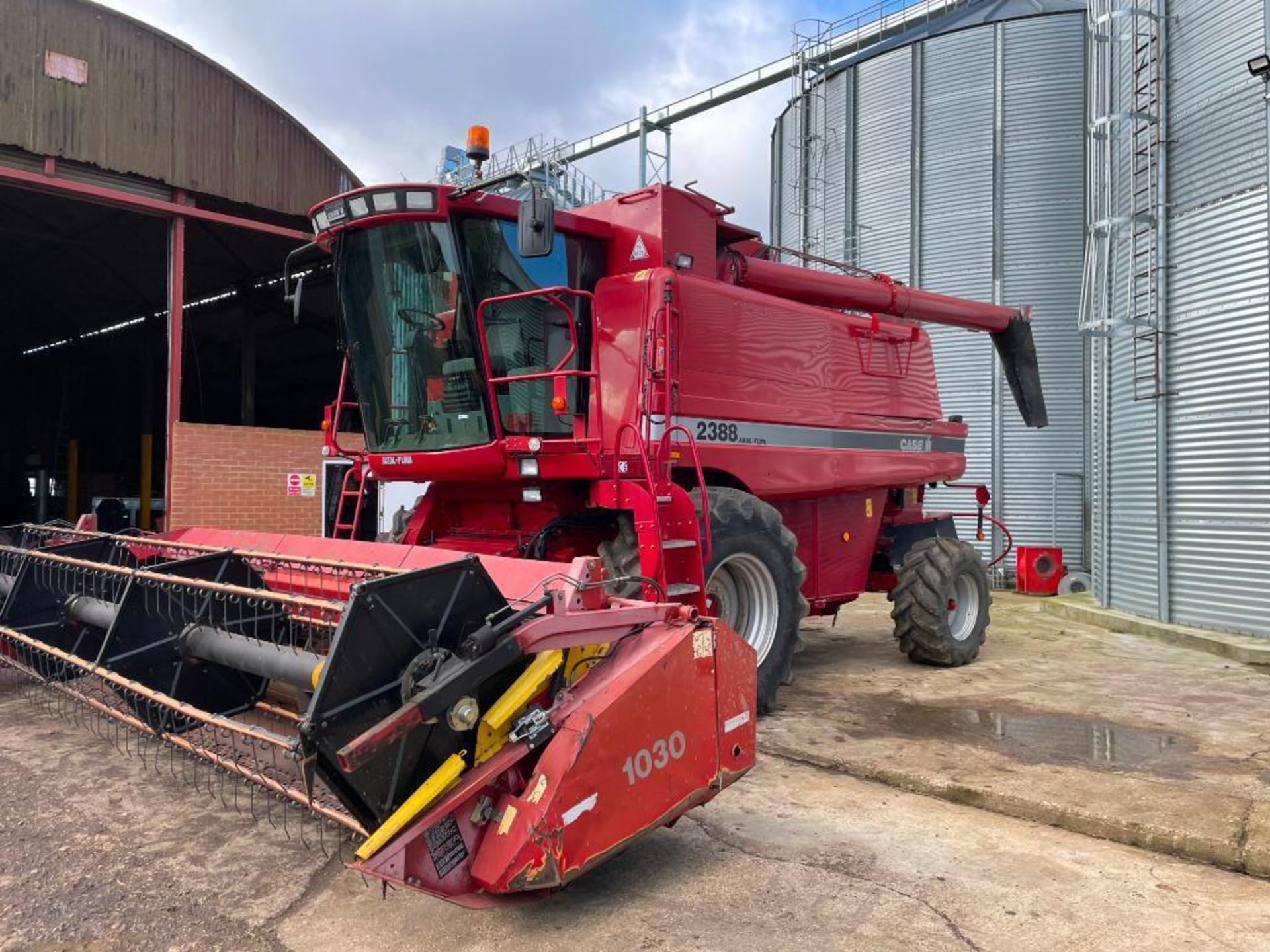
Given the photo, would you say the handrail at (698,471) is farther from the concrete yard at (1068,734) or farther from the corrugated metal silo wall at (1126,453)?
the corrugated metal silo wall at (1126,453)

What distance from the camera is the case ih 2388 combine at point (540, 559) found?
2709mm

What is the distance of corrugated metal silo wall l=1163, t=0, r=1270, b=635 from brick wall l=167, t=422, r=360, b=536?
916 centimetres

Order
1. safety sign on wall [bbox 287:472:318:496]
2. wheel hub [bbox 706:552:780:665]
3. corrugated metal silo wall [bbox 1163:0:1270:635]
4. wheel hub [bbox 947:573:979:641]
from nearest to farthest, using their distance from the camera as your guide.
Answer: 1. wheel hub [bbox 706:552:780:665]
2. wheel hub [bbox 947:573:979:641]
3. corrugated metal silo wall [bbox 1163:0:1270:635]
4. safety sign on wall [bbox 287:472:318:496]

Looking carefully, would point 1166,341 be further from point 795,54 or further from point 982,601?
point 795,54

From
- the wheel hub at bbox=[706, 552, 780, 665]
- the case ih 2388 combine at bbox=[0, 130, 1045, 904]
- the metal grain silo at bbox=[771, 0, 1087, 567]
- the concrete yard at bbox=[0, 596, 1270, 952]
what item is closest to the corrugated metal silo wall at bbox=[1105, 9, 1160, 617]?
the case ih 2388 combine at bbox=[0, 130, 1045, 904]

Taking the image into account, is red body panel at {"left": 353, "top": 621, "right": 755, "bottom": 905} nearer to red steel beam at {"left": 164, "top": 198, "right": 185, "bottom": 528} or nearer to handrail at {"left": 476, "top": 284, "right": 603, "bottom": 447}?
handrail at {"left": 476, "top": 284, "right": 603, "bottom": 447}

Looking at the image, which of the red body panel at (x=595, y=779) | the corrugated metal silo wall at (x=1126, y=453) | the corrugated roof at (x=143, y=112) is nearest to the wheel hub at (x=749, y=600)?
the red body panel at (x=595, y=779)

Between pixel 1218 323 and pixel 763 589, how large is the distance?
18.1 ft

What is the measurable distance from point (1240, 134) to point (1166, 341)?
185cm

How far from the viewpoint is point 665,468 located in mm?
4961

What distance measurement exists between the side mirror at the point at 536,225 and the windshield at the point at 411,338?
2.61ft

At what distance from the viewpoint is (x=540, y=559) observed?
548cm

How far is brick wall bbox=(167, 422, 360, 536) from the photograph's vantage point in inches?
417

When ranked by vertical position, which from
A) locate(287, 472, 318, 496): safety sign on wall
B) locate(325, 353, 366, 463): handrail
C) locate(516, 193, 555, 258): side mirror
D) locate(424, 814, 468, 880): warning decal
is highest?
locate(516, 193, 555, 258): side mirror
